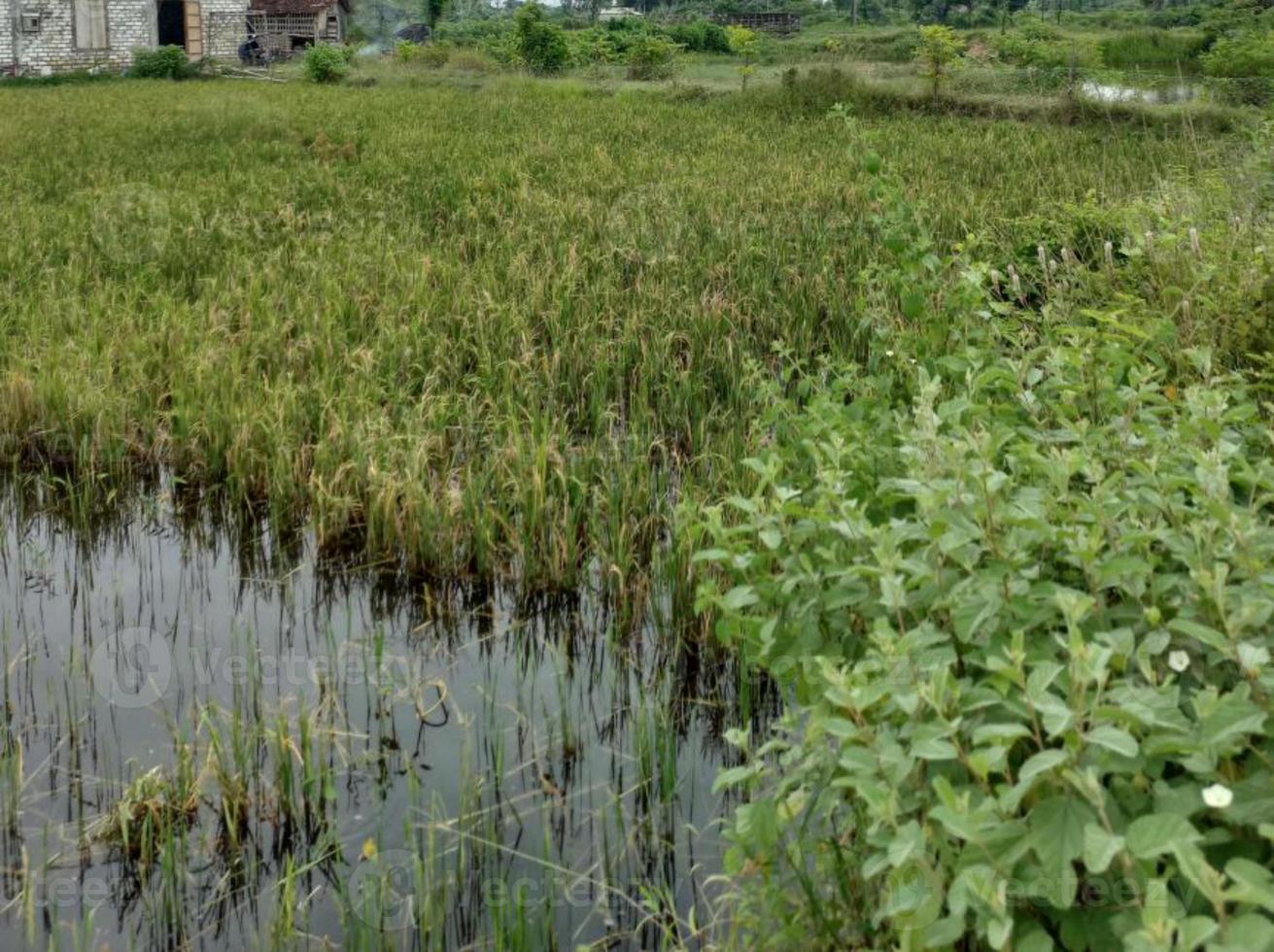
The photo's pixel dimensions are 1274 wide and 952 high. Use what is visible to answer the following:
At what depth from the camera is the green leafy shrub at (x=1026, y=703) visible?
1589 mm

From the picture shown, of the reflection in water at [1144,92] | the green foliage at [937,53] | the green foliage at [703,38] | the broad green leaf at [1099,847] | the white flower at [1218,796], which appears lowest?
the broad green leaf at [1099,847]

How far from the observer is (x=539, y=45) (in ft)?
94.7

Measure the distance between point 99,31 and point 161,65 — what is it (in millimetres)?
3003

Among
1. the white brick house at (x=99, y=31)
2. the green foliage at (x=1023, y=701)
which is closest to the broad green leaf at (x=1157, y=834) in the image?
the green foliage at (x=1023, y=701)

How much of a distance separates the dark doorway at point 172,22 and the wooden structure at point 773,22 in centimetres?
2404

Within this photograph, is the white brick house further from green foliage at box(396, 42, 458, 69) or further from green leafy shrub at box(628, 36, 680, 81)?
green leafy shrub at box(628, 36, 680, 81)

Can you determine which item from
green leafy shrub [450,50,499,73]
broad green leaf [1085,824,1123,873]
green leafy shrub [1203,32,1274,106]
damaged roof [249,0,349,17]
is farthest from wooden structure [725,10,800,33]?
broad green leaf [1085,824,1123,873]

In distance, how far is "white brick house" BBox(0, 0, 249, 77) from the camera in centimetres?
3022

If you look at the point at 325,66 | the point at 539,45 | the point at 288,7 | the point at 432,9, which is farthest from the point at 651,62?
the point at 432,9

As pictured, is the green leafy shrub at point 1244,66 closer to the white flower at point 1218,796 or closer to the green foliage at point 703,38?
the white flower at point 1218,796

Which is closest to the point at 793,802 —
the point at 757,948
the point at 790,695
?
the point at 757,948

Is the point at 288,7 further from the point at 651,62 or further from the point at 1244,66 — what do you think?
the point at 1244,66

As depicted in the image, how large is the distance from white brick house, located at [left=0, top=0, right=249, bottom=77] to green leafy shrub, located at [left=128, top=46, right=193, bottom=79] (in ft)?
4.23

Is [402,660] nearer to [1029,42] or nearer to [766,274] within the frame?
[766,274]
